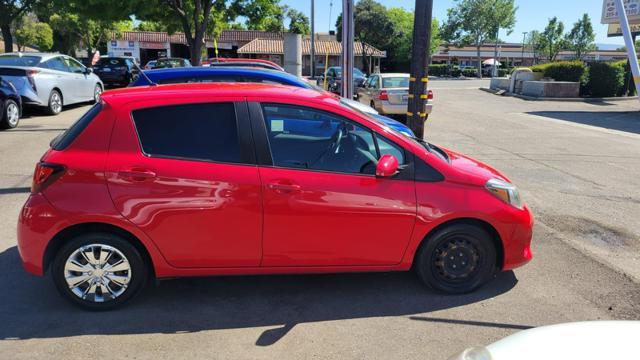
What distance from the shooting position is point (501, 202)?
4141 mm

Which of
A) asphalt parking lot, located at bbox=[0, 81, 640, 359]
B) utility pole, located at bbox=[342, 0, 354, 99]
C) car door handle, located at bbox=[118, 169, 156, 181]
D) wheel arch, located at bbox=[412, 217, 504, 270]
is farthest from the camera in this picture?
utility pole, located at bbox=[342, 0, 354, 99]

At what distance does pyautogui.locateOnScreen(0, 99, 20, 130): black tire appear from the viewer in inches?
446

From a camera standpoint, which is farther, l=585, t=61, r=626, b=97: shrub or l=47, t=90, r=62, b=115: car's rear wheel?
l=585, t=61, r=626, b=97: shrub

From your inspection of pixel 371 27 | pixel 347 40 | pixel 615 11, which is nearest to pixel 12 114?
pixel 347 40

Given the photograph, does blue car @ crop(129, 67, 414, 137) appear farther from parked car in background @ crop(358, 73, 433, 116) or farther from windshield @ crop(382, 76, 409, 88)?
windshield @ crop(382, 76, 409, 88)

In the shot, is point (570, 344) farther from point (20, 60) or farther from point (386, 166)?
point (20, 60)

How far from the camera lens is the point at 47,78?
13.6 metres

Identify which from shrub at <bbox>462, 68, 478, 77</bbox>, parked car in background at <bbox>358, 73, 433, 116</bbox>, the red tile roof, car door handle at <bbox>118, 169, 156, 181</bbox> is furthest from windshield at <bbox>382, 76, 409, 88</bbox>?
shrub at <bbox>462, 68, 478, 77</bbox>

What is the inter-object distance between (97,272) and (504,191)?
10.6 ft

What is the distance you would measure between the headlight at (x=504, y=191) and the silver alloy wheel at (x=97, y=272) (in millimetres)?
2889

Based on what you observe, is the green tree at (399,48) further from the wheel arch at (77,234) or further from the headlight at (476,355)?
the headlight at (476,355)

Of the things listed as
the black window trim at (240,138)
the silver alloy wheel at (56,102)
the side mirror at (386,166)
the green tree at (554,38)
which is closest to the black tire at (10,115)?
the silver alloy wheel at (56,102)

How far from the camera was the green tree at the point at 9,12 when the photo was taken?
87.3 feet

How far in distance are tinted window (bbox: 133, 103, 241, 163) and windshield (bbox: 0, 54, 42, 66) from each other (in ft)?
38.9
